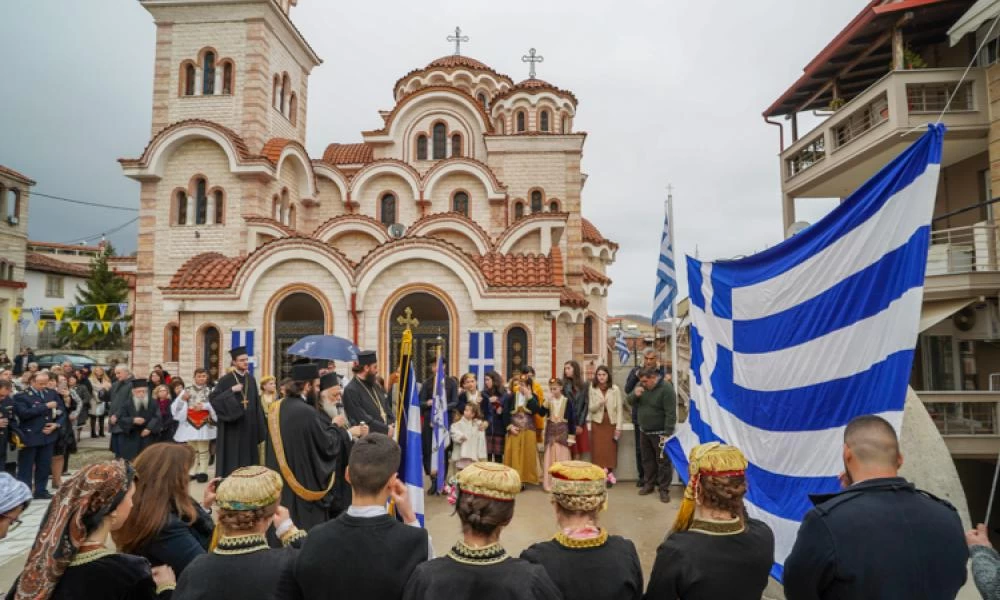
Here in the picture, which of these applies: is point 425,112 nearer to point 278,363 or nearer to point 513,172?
point 513,172

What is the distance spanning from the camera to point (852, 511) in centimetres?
223

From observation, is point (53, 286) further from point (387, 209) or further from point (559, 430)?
point (559, 430)

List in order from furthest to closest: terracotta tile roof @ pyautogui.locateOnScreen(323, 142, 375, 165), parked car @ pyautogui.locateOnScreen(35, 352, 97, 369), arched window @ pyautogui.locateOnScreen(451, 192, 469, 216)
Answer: parked car @ pyautogui.locateOnScreen(35, 352, 97, 369) < terracotta tile roof @ pyautogui.locateOnScreen(323, 142, 375, 165) < arched window @ pyautogui.locateOnScreen(451, 192, 469, 216)

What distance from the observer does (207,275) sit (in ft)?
51.9

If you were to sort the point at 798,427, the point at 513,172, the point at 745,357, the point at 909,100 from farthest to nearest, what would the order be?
the point at 513,172, the point at 909,100, the point at 745,357, the point at 798,427

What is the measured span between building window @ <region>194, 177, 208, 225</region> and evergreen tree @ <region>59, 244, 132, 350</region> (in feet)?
62.7

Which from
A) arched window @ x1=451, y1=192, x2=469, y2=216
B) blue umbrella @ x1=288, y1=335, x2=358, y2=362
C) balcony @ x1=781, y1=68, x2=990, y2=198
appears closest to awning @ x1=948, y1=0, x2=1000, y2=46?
balcony @ x1=781, y1=68, x2=990, y2=198

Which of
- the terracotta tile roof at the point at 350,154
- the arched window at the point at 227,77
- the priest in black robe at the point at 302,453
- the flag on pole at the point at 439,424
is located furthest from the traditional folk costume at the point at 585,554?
the terracotta tile roof at the point at 350,154

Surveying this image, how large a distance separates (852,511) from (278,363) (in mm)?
15525

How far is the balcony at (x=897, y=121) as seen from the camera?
11.0 m

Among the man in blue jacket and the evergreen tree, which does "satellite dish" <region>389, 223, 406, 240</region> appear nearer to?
the man in blue jacket

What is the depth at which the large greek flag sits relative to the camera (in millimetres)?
3254

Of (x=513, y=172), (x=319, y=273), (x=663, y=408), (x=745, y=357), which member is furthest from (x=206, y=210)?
(x=745, y=357)

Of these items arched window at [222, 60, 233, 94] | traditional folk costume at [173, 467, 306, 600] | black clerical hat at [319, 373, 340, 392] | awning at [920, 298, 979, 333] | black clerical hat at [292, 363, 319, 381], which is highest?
arched window at [222, 60, 233, 94]
